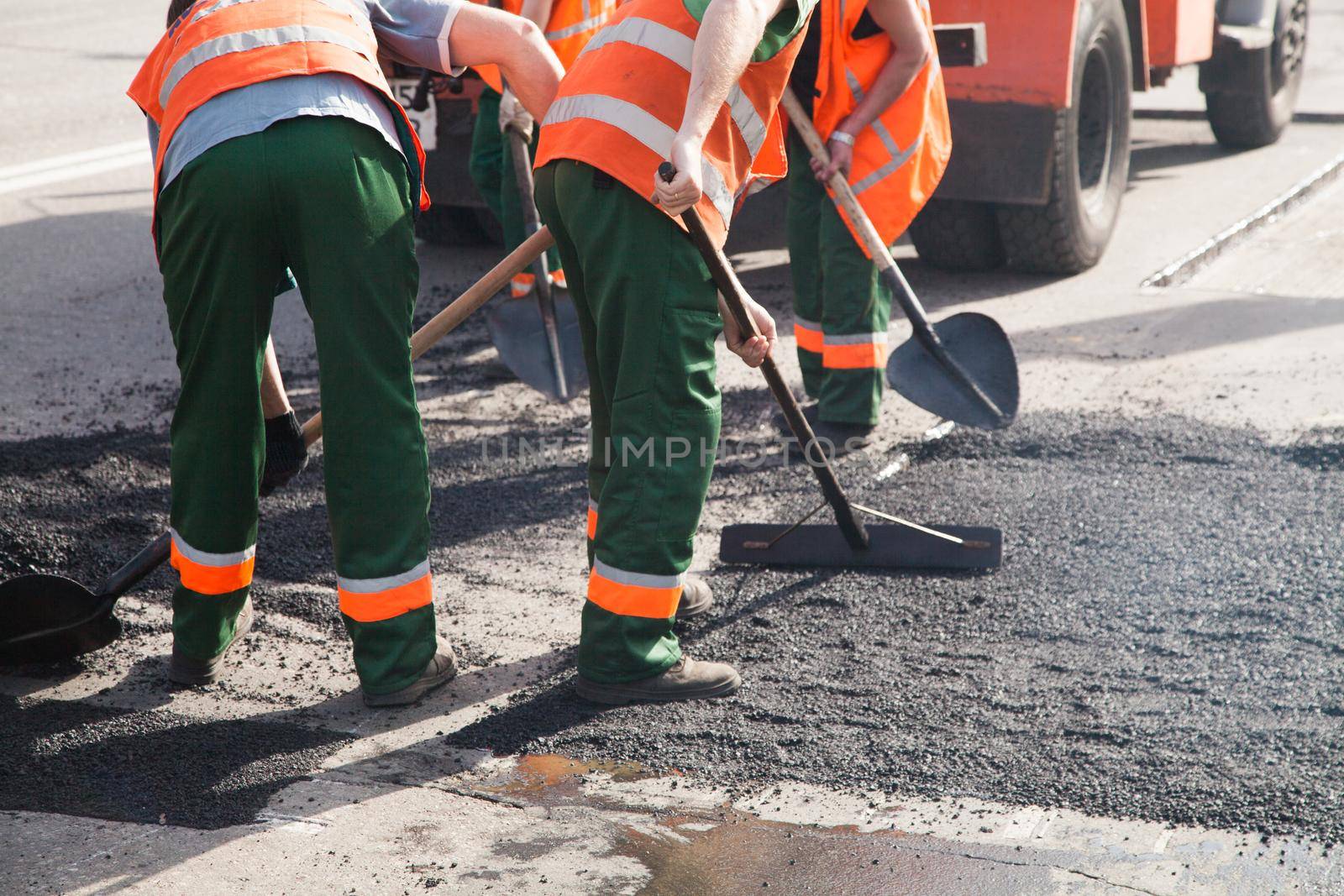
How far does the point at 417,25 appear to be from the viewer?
2695 millimetres

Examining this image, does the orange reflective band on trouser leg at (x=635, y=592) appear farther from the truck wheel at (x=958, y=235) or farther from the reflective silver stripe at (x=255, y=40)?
the truck wheel at (x=958, y=235)

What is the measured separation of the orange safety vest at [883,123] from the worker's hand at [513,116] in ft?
3.04

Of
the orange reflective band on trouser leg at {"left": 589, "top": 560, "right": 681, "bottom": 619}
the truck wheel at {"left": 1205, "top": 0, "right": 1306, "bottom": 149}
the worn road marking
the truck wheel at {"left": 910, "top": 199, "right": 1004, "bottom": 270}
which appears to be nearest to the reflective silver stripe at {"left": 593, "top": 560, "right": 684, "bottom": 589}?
the orange reflective band on trouser leg at {"left": 589, "top": 560, "right": 681, "bottom": 619}

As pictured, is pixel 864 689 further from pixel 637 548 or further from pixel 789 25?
pixel 789 25

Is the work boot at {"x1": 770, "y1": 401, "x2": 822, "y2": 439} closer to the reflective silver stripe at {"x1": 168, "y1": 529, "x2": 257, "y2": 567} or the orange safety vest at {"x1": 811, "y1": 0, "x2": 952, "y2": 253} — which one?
the orange safety vest at {"x1": 811, "y1": 0, "x2": 952, "y2": 253}

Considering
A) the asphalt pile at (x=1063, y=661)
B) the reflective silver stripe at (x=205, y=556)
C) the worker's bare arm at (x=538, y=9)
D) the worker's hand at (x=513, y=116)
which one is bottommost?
the asphalt pile at (x=1063, y=661)

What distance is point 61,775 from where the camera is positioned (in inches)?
97.0

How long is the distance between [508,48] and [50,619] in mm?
1534

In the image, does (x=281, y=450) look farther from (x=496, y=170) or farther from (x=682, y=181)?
(x=496, y=170)

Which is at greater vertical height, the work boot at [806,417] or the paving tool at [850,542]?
the work boot at [806,417]

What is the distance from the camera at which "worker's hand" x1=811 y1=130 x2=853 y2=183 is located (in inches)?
151

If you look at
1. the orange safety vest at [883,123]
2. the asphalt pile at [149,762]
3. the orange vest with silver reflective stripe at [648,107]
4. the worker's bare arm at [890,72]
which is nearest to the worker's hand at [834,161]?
the worker's bare arm at [890,72]

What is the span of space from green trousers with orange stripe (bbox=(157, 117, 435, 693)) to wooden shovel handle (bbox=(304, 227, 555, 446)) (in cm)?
33

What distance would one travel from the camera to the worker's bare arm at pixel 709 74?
2.42 metres
